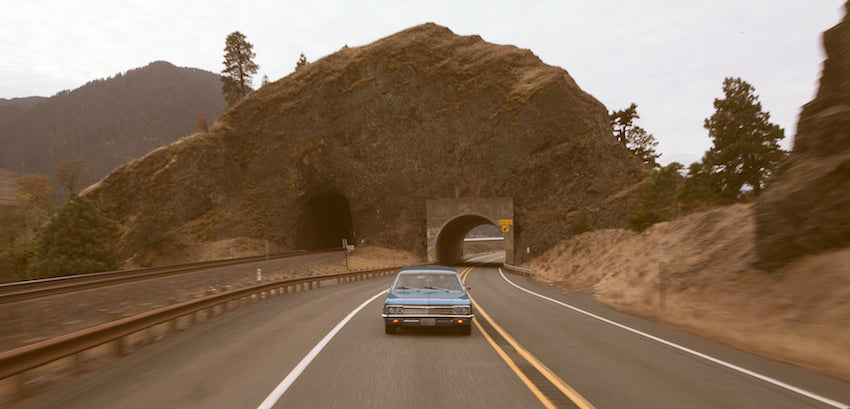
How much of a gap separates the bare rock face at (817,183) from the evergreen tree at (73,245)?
45303 millimetres

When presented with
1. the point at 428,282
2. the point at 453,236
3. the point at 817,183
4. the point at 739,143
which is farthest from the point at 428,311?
the point at 453,236

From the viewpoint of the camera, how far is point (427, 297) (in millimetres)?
9555

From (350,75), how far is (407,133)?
13.0 metres

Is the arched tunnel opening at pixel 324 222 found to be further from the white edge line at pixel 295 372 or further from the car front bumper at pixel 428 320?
the car front bumper at pixel 428 320

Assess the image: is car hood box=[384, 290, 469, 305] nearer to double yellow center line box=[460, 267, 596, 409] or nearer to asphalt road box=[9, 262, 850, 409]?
asphalt road box=[9, 262, 850, 409]

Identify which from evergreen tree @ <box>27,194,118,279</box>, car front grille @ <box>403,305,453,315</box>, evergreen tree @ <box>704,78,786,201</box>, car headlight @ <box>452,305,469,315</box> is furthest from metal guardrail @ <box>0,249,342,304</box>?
evergreen tree @ <box>704,78,786,201</box>

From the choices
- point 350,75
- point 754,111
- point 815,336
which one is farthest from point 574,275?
point 350,75

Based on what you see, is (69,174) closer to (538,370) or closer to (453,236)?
(453,236)

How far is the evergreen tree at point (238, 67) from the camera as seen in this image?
3211 inches

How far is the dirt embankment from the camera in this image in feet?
29.2

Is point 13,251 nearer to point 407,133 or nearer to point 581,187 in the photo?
point 407,133

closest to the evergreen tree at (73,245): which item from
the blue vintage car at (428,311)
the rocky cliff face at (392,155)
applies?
the rocky cliff face at (392,155)

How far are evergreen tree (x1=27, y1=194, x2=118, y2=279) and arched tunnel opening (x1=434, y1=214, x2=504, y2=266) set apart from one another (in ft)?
106

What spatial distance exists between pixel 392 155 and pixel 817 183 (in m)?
53.4
